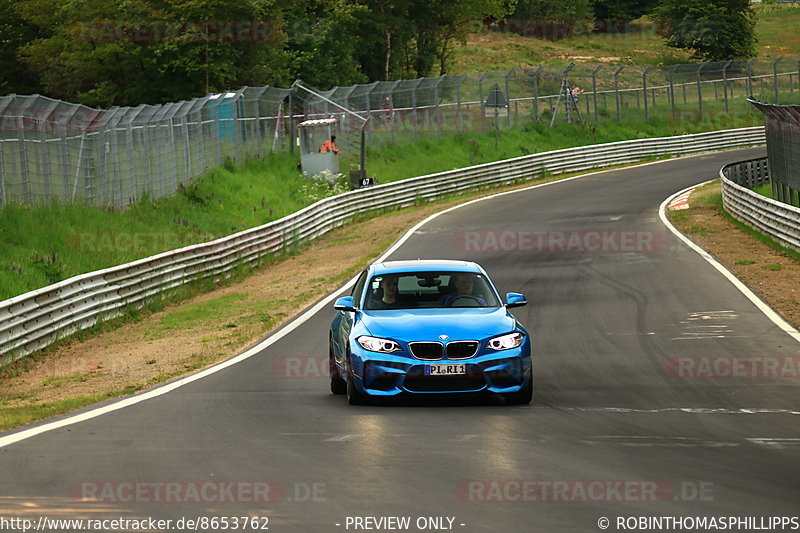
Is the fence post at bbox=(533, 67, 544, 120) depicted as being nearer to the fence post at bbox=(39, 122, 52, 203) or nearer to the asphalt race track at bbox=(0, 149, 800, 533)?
the fence post at bbox=(39, 122, 52, 203)

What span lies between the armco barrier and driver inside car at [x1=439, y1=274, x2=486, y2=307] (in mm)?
7423

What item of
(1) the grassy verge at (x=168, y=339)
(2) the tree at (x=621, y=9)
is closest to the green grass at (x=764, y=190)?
(1) the grassy verge at (x=168, y=339)

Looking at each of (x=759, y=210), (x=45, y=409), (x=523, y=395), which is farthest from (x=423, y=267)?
(x=759, y=210)

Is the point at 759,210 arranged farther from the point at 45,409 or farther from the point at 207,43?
the point at 207,43

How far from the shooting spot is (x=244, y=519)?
6867mm

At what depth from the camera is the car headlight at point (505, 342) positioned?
1151cm

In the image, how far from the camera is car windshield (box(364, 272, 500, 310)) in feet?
41.4

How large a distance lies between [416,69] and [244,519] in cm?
8182

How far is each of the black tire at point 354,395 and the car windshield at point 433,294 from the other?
3.46 feet

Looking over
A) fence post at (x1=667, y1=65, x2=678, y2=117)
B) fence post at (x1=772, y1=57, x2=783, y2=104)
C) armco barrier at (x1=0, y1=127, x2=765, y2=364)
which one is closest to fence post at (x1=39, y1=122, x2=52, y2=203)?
armco barrier at (x1=0, y1=127, x2=765, y2=364)

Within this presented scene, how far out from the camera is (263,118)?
43.4m

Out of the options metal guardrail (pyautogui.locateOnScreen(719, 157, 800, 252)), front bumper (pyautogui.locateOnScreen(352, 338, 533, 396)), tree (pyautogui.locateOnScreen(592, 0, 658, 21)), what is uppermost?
tree (pyautogui.locateOnScreen(592, 0, 658, 21))

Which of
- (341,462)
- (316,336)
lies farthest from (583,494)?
(316,336)

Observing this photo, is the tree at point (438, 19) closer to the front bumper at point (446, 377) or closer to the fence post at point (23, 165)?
the fence post at point (23, 165)
